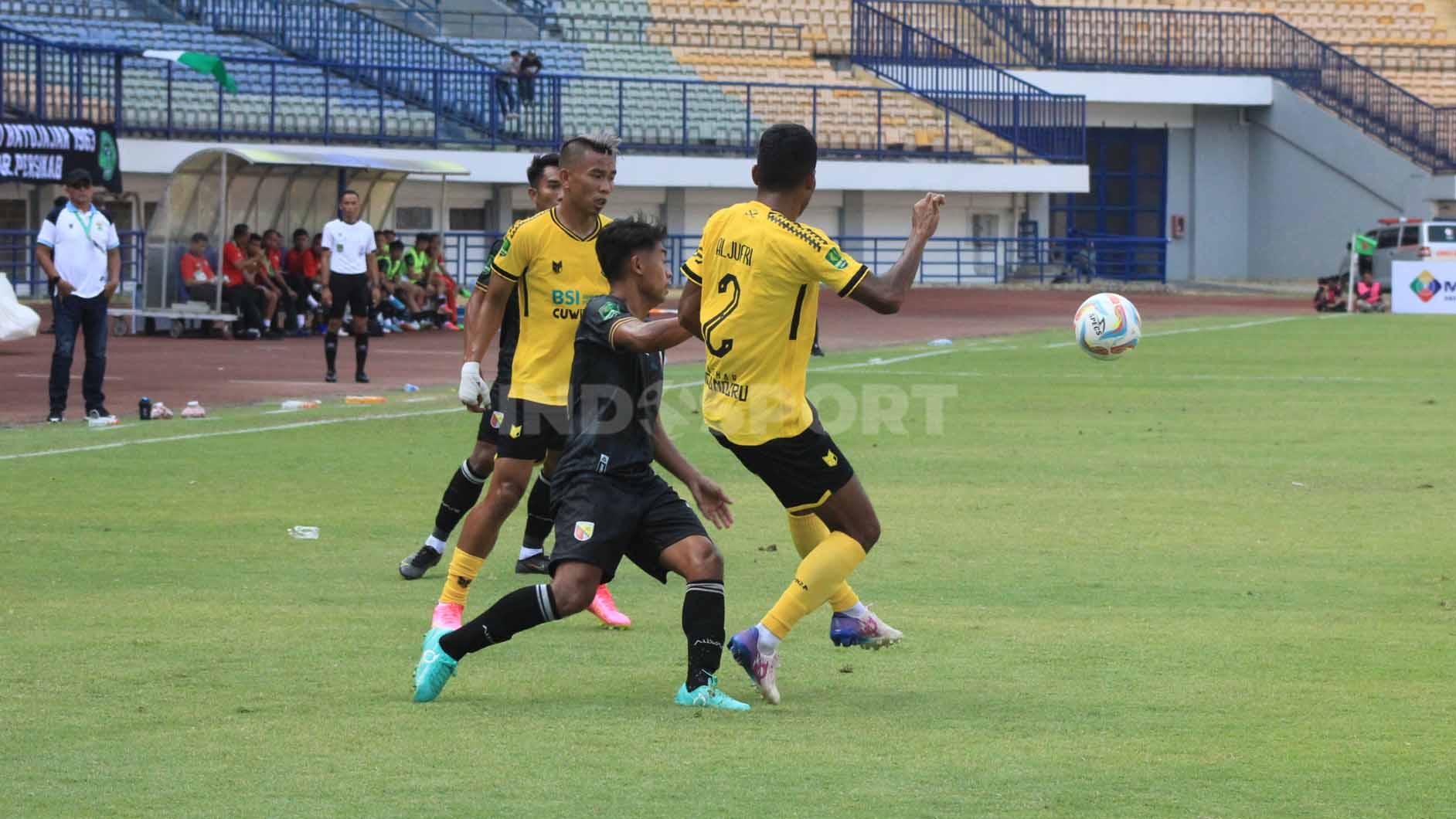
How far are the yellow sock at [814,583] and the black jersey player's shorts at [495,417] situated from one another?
2036mm

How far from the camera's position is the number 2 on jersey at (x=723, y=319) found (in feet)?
23.1

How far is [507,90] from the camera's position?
41875 millimetres

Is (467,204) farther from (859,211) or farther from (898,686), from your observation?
(898,686)

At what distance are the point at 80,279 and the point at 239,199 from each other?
1488 cm

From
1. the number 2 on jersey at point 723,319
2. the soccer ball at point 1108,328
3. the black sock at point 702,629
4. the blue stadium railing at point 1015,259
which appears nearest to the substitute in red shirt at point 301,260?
the blue stadium railing at point 1015,259

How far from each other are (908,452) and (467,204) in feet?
93.8

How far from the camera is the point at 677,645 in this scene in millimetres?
7914

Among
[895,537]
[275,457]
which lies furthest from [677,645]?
[275,457]

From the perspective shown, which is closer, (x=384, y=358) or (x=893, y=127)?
(x=384, y=358)

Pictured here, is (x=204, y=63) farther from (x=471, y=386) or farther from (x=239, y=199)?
(x=471, y=386)

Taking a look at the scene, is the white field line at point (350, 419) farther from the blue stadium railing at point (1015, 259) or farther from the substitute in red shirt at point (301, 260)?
the blue stadium railing at point (1015, 259)

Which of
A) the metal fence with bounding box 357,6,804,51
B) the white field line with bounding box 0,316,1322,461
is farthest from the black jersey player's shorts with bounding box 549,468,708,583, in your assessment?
the metal fence with bounding box 357,6,804,51

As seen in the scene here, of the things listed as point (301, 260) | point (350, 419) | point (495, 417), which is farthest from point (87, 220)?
point (301, 260)

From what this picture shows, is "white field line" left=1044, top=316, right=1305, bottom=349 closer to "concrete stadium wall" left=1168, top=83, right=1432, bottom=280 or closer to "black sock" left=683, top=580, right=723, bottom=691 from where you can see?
"concrete stadium wall" left=1168, top=83, right=1432, bottom=280
